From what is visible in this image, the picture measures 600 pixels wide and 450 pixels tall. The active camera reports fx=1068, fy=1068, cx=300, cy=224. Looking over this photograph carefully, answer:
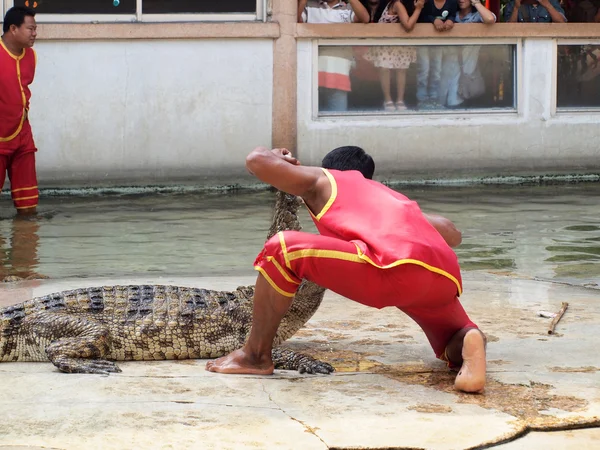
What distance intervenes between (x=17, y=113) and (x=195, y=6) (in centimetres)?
294

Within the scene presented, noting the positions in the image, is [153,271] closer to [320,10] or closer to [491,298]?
[491,298]

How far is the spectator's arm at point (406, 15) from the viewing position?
1284 centimetres

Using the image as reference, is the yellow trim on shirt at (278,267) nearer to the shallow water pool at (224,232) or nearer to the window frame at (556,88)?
the shallow water pool at (224,232)

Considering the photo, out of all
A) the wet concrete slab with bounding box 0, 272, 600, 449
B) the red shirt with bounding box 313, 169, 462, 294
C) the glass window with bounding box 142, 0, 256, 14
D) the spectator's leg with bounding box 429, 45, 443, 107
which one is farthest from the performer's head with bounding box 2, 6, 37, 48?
the red shirt with bounding box 313, 169, 462, 294

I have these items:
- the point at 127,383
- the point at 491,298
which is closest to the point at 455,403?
the point at 127,383

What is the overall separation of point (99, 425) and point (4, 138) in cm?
728

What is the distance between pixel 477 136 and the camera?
526 inches

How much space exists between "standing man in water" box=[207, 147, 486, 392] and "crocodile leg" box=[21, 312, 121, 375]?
581 millimetres

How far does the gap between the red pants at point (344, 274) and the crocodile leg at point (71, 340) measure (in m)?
0.91

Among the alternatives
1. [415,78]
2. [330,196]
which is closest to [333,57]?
[415,78]

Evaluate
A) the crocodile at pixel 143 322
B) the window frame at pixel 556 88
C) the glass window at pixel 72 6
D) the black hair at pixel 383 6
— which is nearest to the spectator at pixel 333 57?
the black hair at pixel 383 6

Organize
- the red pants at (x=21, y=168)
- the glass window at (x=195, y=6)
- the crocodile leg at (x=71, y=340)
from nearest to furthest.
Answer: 1. the crocodile leg at (x=71, y=340)
2. the red pants at (x=21, y=168)
3. the glass window at (x=195, y=6)

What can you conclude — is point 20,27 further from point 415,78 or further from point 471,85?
point 471,85

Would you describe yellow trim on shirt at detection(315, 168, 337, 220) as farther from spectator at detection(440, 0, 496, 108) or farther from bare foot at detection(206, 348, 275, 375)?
spectator at detection(440, 0, 496, 108)
